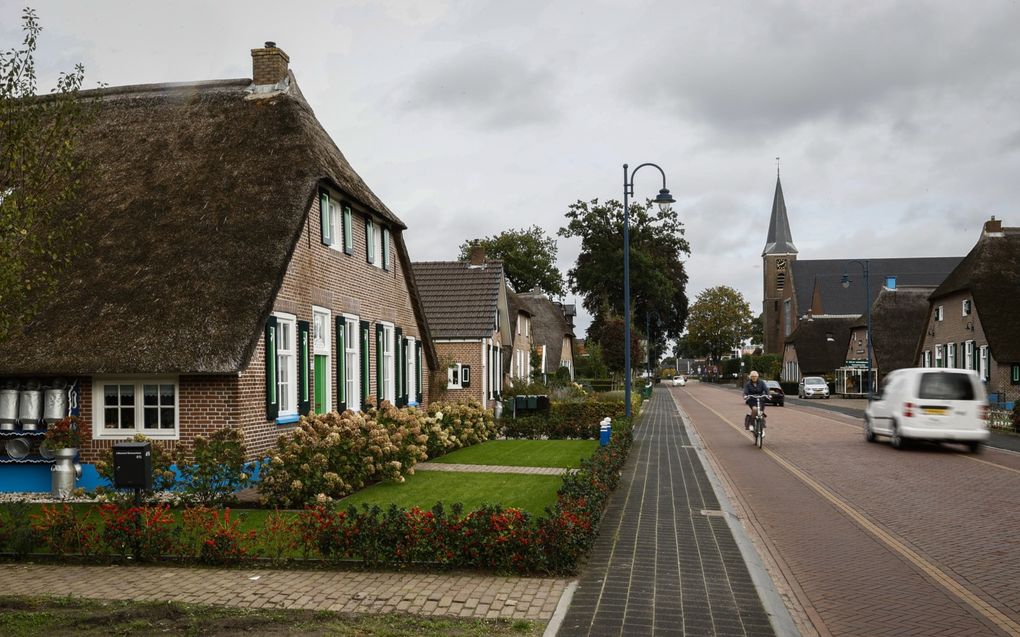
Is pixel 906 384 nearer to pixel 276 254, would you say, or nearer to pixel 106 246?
pixel 276 254

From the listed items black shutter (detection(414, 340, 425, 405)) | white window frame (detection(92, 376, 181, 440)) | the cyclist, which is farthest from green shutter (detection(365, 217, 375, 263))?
the cyclist

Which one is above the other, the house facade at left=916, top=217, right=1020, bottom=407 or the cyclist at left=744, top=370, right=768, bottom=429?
the house facade at left=916, top=217, right=1020, bottom=407

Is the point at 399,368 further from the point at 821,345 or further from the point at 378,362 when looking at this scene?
the point at 821,345

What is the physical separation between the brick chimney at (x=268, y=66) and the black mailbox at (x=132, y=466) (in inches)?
449

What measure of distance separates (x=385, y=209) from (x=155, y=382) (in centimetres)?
881

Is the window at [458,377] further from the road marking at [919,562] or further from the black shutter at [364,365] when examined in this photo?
the road marking at [919,562]

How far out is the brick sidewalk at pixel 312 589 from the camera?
7.32 m

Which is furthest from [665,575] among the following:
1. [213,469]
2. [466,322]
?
[466,322]

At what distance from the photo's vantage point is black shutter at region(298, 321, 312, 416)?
1628 centimetres

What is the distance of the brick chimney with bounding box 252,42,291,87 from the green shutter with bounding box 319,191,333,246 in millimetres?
3174

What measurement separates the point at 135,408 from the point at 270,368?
2217 millimetres

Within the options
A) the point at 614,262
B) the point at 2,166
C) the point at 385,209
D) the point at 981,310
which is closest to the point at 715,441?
the point at 385,209

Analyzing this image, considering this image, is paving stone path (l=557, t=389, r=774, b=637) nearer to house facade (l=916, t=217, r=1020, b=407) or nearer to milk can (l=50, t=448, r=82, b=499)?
milk can (l=50, t=448, r=82, b=499)

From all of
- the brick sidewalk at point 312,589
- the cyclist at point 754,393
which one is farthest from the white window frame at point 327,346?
the cyclist at point 754,393
